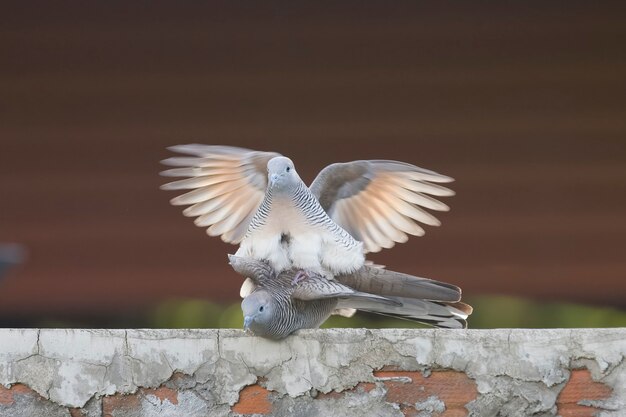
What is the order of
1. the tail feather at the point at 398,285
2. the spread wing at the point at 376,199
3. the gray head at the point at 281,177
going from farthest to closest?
the spread wing at the point at 376,199 → the tail feather at the point at 398,285 → the gray head at the point at 281,177

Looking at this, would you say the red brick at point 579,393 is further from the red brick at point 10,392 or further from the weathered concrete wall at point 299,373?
the red brick at point 10,392

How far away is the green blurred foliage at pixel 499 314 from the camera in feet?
18.0

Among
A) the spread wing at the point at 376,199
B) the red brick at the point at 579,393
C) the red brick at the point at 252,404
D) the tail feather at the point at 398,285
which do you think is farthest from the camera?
the spread wing at the point at 376,199

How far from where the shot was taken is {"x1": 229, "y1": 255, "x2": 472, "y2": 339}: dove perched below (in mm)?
3217

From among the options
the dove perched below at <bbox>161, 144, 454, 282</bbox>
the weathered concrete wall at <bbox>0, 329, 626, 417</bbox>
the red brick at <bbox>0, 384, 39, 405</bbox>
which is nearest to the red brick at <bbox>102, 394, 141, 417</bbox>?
the weathered concrete wall at <bbox>0, 329, 626, 417</bbox>

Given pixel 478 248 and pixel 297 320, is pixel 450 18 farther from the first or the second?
pixel 297 320

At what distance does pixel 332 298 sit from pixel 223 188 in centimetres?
74

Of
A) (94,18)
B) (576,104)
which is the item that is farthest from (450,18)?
(94,18)

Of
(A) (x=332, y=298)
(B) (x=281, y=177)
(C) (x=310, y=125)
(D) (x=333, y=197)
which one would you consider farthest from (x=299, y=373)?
(C) (x=310, y=125)

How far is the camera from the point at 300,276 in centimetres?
361

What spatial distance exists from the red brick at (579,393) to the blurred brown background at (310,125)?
2.40 m

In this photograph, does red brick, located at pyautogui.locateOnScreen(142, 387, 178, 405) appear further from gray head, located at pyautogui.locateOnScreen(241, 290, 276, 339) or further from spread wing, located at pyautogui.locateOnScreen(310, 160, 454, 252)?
spread wing, located at pyautogui.locateOnScreen(310, 160, 454, 252)

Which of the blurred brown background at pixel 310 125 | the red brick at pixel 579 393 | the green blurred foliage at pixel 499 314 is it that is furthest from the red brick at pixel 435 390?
the blurred brown background at pixel 310 125

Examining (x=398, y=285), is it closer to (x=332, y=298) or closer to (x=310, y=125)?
(x=332, y=298)
